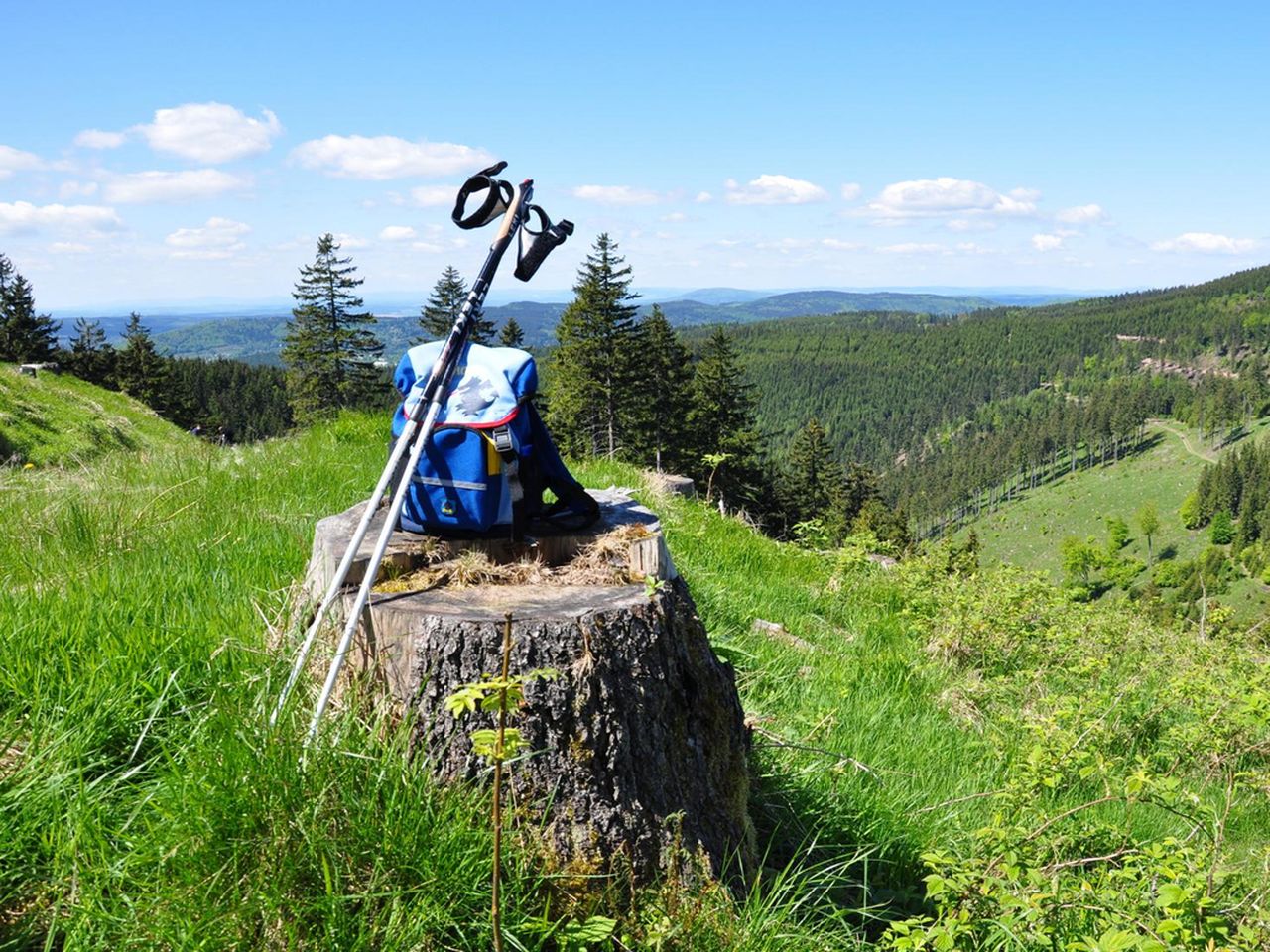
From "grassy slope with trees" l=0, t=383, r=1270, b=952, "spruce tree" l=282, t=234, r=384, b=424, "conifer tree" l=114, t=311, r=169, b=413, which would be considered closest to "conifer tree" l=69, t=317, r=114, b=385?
"conifer tree" l=114, t=311, r=169, b=413

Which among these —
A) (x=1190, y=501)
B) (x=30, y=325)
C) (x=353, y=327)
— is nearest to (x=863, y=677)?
(x=353, y=327)

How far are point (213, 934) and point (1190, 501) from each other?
19029 cm

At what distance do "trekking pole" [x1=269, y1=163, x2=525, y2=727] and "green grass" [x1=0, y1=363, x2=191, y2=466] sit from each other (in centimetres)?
1404

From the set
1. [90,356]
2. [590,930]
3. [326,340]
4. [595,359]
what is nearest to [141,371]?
[90,356]

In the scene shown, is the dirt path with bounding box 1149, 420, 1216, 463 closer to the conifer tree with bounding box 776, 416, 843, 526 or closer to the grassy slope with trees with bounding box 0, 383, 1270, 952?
the conifer tree with bounding box 776, 416, 843, 526

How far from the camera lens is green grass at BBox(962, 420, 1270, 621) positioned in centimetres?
15800

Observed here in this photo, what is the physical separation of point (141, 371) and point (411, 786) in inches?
2999

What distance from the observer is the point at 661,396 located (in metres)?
45.0

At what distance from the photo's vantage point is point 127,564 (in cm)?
341

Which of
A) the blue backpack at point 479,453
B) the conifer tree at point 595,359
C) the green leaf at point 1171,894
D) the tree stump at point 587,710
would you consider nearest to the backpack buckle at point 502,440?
the blue backpack at point 479,453

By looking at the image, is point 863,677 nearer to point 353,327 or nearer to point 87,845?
point 87,845

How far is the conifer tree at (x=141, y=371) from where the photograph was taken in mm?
65500

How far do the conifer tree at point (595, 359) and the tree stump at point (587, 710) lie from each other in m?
37.9

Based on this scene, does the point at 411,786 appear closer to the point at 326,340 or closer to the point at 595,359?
the point at 595,359
